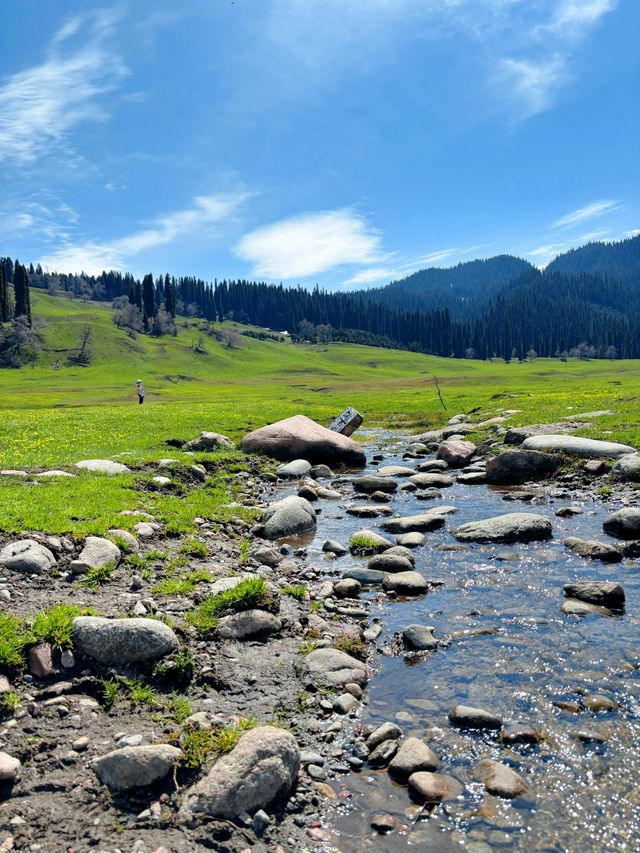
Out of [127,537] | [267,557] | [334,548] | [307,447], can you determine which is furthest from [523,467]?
[127,537]

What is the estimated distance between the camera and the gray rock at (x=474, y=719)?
264 inches

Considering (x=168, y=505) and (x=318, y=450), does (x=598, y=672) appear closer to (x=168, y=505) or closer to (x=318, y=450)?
(x=168, y=505)

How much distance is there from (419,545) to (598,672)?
6.21 metres

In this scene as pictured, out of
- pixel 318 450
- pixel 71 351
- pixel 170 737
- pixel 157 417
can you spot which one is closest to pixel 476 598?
pixel 170 737

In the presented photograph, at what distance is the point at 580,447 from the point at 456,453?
522 centimetres

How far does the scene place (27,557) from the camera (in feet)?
31.8

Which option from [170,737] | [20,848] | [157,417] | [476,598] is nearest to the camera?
[20,848]

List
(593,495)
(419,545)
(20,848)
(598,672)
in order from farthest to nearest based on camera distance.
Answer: (593,495) < (419,545) < (598,672) < (20,848)

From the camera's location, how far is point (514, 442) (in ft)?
85.2

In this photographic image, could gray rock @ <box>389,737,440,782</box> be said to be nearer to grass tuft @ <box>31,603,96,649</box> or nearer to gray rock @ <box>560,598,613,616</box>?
grass tuft @ <box>31,603,96,649</box>

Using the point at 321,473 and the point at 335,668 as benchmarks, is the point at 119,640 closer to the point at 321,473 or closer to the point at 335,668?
the point at 335,668

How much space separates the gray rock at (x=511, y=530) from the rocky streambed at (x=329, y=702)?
0.59 m

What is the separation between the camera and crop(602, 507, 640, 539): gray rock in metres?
13.6

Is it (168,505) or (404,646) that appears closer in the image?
(404,646)
